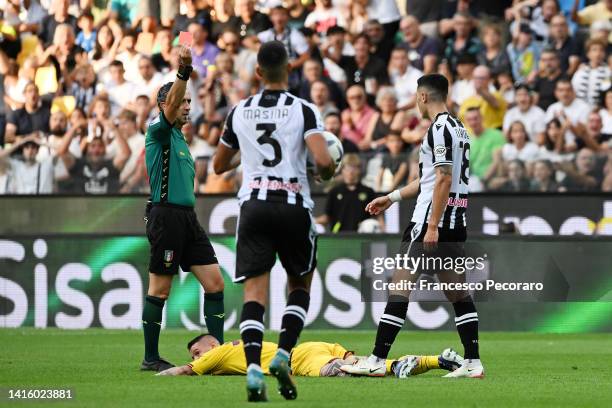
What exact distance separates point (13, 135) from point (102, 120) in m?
1.34

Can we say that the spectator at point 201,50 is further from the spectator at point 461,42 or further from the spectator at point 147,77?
the spectator at point 461,42

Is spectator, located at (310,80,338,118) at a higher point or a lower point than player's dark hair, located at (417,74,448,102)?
higher

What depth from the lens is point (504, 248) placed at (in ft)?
49.9

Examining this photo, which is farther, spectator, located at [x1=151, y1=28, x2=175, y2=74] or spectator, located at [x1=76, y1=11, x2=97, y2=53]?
spectator, located at [x1=76, y1=11, x2=97, y2=53]

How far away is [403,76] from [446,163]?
9.12 meters

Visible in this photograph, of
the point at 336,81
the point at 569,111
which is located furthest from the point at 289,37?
the point at 569,111

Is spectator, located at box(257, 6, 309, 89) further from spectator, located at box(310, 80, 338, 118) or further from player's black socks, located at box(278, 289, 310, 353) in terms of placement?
player's black socks, located at box(278, 289, 310, 353)

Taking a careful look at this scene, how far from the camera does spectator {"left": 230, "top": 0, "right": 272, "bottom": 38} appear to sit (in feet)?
62.3

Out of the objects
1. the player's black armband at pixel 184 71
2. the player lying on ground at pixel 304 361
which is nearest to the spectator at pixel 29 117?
the player lying on ground at pixel 304 361

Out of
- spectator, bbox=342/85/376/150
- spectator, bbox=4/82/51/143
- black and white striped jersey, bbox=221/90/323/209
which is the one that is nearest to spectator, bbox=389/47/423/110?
spectator, bbox=342/85/376/150

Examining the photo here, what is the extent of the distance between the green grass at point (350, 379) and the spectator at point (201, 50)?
5.60m

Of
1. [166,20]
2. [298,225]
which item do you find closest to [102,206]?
[166,20]

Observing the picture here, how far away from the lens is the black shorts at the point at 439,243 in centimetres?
884

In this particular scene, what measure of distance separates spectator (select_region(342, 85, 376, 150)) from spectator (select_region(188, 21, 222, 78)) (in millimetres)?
2501
